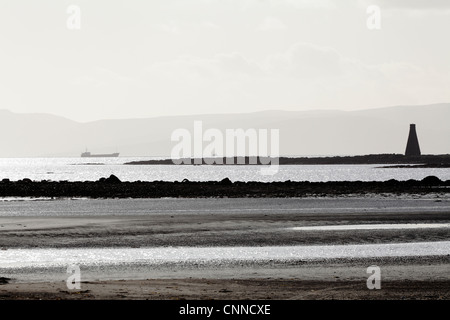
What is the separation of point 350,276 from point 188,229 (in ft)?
47.0

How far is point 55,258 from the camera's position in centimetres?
2127

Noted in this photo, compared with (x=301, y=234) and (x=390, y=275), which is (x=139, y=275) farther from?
(x=301, y=234)

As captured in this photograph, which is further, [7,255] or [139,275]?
[7,255]

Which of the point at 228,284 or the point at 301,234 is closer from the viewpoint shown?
the point at 228,284

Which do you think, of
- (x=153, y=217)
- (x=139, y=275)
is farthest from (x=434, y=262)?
(x=153, y=217)

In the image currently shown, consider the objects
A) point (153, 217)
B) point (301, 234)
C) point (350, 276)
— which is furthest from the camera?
point (153, 217)

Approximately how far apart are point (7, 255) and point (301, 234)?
11601mm

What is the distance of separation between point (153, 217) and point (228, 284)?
74.3ft

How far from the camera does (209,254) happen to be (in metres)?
22.2
